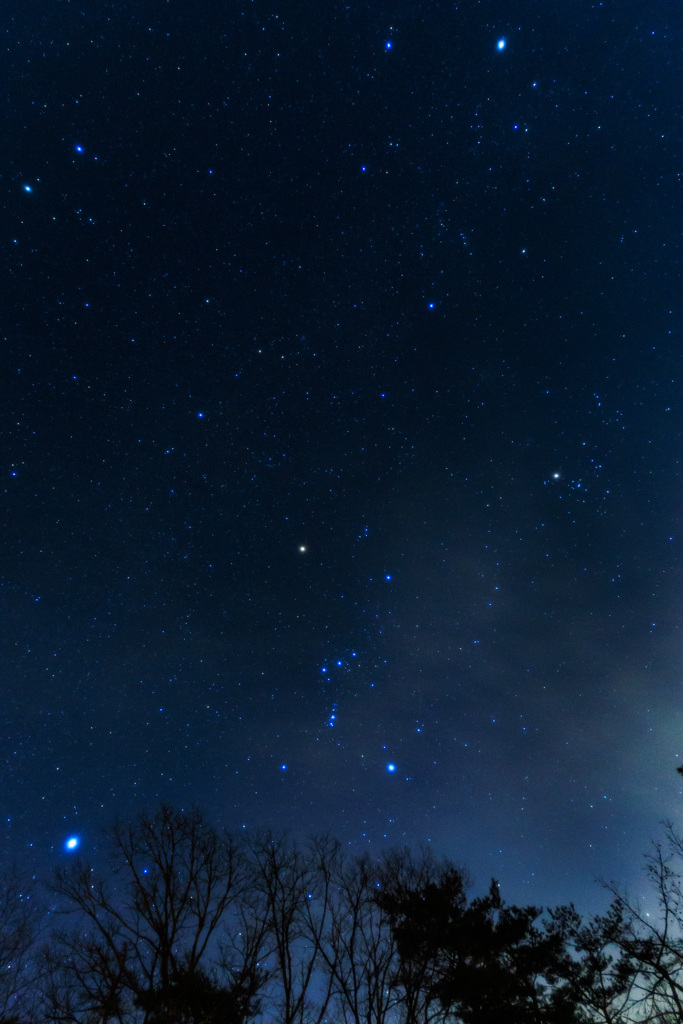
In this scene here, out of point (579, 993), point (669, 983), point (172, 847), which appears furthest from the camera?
point (172, 847)

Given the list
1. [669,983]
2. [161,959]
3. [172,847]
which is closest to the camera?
[669,983]

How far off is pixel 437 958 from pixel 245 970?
20.5ft

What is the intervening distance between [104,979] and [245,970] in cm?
422

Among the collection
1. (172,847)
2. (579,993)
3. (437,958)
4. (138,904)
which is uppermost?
(172,847)

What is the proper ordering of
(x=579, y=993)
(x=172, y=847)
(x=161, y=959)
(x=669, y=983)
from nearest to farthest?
(x=669, y=983)
(x=579, y=993)
(x=161, y=959)
(x=172, y=847)

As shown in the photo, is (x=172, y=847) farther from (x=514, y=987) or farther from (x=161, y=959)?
(x=514, y=987)

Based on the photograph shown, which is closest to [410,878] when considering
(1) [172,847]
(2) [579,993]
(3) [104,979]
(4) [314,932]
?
(4) [314,932]

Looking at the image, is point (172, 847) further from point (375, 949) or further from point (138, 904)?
point (375, 949)

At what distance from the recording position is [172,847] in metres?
19.3

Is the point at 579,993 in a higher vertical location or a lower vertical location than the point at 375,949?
lower

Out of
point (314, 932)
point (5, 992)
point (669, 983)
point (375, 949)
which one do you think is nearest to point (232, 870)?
point (314, 932)

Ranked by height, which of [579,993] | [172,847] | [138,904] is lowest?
[579,993]

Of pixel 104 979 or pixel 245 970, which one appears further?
pixel 245 970

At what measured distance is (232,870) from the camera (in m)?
19.5
